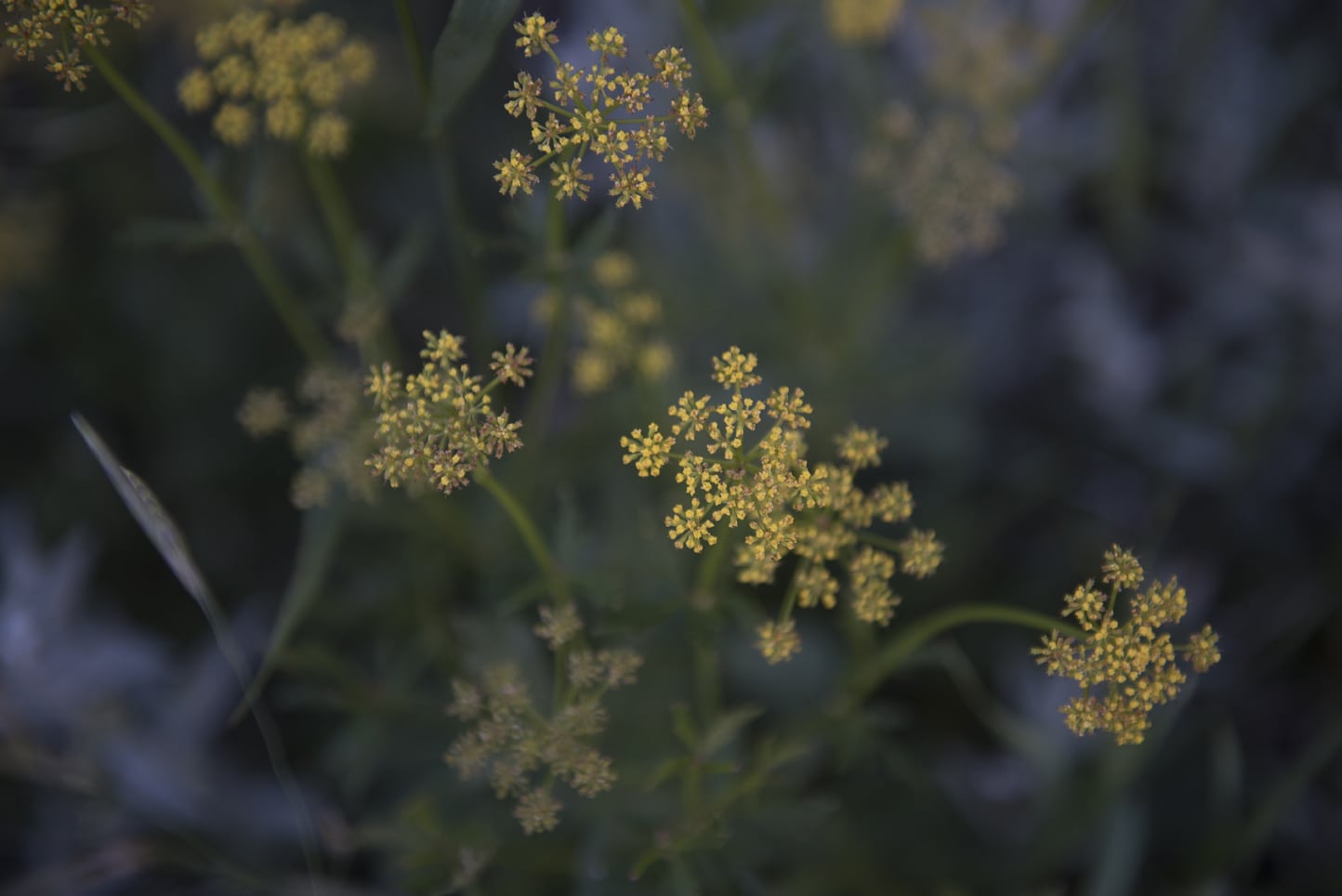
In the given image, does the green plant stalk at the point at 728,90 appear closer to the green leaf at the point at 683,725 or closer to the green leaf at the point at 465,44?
the green leaf at the point at 465,44

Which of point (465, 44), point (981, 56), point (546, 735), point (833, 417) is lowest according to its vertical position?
point (546, 735)

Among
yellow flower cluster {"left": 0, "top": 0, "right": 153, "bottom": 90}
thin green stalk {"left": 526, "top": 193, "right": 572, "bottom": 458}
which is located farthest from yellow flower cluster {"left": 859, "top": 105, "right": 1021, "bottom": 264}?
yellow flower cluster {"left": 0, "top": 0, "right": 153, "bottom": 90}

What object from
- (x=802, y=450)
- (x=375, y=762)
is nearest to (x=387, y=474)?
(x=802, y=450)

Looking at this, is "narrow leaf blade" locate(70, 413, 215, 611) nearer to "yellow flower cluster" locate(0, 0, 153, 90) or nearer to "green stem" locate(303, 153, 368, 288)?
"yellow flower cluster" locate(0, 0, 153, 90)

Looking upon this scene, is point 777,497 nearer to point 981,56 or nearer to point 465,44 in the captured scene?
point 465,44

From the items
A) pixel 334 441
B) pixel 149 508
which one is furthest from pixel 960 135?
pixel 149 508

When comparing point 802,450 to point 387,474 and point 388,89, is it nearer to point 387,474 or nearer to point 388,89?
point 387,474

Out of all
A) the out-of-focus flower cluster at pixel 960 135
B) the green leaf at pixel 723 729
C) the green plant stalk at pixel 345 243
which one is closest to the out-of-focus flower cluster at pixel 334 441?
the green plant stalk at pixel 345 243
